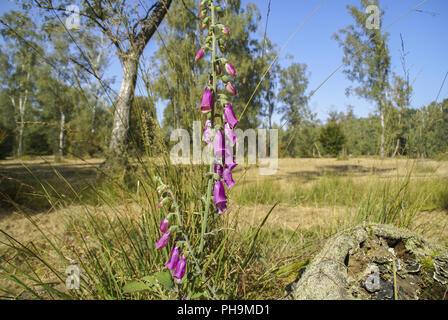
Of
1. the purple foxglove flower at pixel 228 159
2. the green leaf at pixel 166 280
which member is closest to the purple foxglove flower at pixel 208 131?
the purple foxglove flower at pixel 228 159

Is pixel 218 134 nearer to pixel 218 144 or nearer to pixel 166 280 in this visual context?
pixel 218 144

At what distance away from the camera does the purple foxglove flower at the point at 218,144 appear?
41.4 inches

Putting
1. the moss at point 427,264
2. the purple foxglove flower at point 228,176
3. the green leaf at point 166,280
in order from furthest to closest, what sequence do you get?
the moss at point 427,264, the purple foxglove flower at point 228,176, the green leaf at point 166,280

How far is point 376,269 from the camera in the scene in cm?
118

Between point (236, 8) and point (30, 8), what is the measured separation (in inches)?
342

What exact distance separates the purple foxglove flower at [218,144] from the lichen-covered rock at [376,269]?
2.69 feet

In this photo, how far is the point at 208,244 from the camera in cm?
156

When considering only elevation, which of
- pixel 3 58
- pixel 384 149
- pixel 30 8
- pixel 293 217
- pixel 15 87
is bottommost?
pixel 293 217

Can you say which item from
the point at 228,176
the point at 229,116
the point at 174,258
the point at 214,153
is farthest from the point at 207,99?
the point at 174,258

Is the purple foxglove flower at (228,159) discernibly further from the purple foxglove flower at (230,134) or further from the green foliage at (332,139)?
the green foliage at (332,139)

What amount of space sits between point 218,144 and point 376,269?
3.40ft

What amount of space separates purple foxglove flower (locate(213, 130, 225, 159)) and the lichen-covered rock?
2.69 ft
